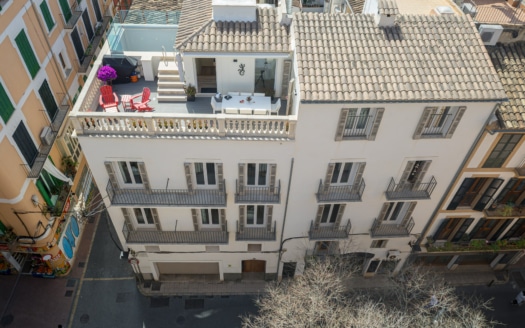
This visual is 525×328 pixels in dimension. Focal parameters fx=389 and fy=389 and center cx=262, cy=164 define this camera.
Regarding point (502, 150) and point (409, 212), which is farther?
point (409, 212)

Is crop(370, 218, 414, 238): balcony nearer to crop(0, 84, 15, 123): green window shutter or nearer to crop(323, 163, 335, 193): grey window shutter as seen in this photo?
crop(323, 163, 335, 193): grey window shutter

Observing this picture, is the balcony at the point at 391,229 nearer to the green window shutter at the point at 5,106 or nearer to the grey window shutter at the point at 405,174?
the grey window shutter at the point at 405,174

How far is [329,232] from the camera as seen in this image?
28016mm

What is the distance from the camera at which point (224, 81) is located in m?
24.2

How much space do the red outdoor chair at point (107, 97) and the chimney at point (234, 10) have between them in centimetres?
778

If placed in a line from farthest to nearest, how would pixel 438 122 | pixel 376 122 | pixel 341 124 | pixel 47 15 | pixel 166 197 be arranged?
pixel 47 15, pixel 166 197, pixel 438 122, pixel 376 122, pixel 341 124

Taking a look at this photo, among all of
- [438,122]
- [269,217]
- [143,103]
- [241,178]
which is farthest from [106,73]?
[438,122]

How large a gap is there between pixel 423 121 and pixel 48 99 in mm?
26799

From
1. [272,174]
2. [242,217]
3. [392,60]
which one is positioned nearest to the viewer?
[392,60]

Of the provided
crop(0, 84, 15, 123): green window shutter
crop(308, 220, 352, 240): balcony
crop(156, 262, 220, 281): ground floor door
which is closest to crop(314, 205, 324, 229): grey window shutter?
crop(308, 220, 352, 240): balcony

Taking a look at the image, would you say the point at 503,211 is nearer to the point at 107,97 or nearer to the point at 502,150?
the point at 502,150

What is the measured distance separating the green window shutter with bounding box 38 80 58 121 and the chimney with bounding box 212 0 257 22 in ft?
49.3

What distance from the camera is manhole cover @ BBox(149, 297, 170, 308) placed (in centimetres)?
3185

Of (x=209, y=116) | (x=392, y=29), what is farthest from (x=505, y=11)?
(x=209, y=116)
